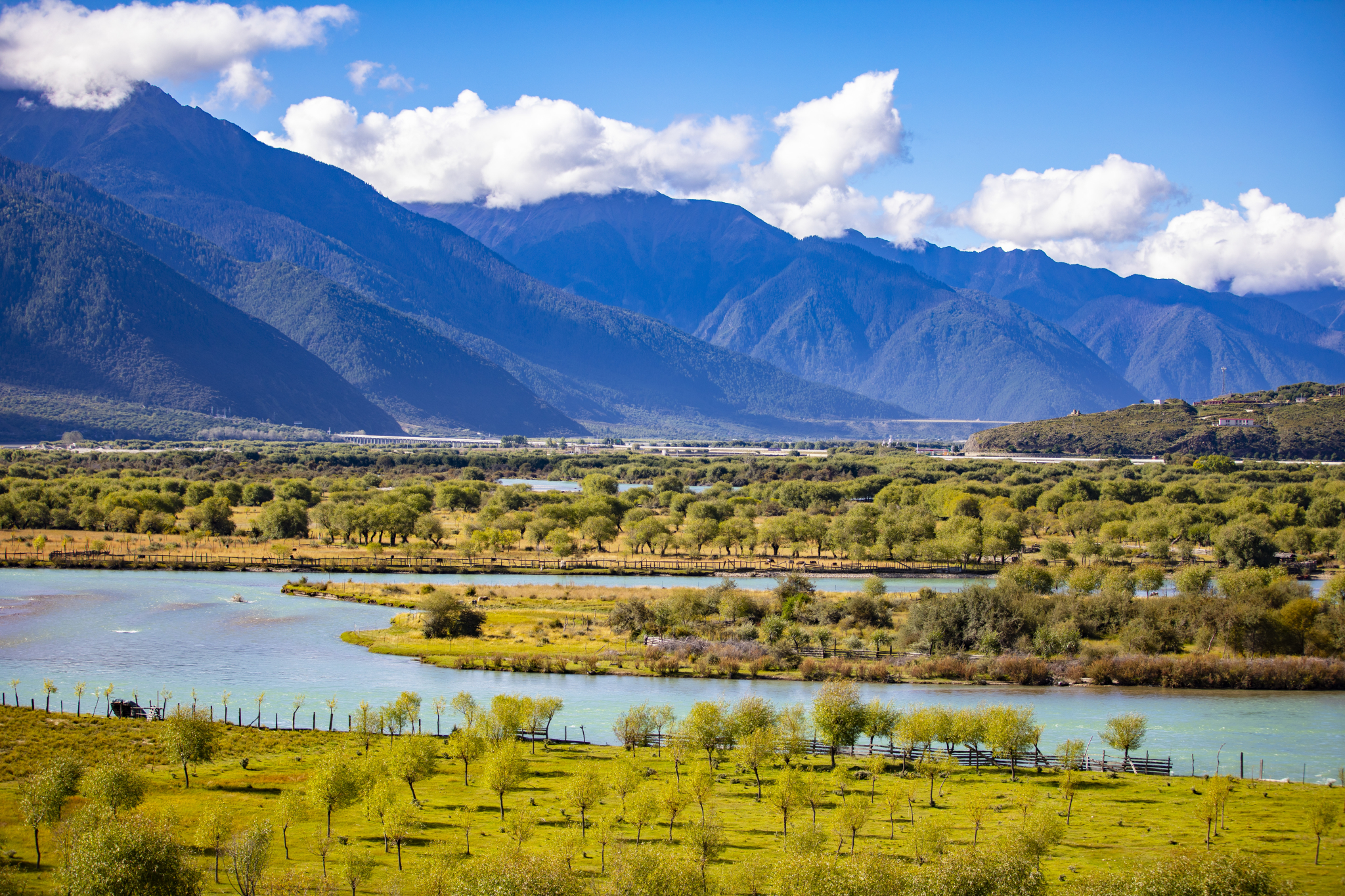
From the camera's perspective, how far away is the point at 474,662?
6294 centimetres

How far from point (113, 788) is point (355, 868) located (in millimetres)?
8860

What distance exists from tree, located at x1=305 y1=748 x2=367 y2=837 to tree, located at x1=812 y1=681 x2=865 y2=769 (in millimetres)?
17828

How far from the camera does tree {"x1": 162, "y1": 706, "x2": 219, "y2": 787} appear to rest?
40625mm

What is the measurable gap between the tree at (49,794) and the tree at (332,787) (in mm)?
6897

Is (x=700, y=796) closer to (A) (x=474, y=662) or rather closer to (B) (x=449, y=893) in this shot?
(B) (x=449, y=893)

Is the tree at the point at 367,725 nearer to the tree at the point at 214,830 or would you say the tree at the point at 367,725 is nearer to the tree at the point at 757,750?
the tree at the point at 214,830

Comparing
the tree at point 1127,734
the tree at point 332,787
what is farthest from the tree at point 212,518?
the tree at point 1127,734

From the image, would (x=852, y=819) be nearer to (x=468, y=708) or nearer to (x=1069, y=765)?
(x=1069, y=765)

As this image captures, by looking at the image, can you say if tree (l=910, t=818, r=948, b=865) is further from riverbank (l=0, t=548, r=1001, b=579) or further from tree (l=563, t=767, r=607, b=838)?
riverbank (l=0, t=548, r=1001, b=579)

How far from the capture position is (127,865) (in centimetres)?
2828

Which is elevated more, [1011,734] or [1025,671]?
[1025,671]

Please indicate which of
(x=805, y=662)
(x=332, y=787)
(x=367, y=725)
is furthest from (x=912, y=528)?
(x=332, y=787)

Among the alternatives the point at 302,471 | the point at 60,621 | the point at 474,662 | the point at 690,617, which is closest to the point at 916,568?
the point at 690,617

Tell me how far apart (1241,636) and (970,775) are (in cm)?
3002
